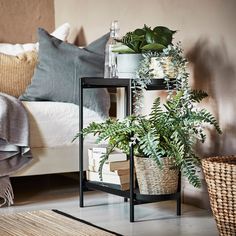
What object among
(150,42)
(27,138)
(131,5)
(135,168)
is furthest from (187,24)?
(27,138)

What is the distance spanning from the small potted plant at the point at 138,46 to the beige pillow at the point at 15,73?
0.90 metres

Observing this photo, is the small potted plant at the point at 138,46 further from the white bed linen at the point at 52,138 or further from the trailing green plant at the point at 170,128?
the white bed linen at the point at 52,138

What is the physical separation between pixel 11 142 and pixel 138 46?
833mm

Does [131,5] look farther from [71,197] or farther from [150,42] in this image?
[71,197]

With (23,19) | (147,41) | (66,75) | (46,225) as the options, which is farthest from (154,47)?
(23,19)

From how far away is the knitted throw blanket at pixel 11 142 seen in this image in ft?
10.4

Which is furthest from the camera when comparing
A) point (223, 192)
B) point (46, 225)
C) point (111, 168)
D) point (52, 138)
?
point (52, 138)

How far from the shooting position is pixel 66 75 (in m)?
3.61

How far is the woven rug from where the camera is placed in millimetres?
2669

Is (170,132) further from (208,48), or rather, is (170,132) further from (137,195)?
(208,48)

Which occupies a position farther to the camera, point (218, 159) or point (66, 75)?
point (66, 75)

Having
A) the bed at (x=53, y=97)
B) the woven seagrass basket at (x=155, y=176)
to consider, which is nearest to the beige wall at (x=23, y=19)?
the bed at (x=53, y=97)

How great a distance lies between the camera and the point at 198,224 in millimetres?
2844

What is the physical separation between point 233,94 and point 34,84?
1.28 meters
